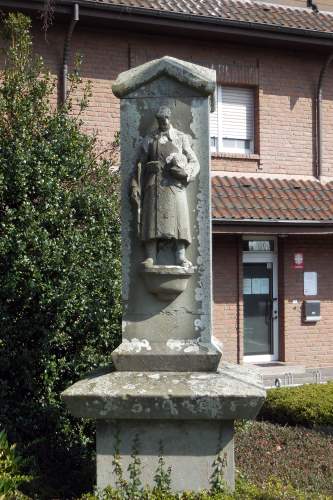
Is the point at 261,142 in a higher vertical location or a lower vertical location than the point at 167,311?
higher

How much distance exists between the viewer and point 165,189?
5109mm

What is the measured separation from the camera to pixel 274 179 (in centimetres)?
1347

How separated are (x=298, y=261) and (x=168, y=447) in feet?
30.2

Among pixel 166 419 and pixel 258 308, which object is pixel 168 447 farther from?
pixel 258 308

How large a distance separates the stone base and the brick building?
7.52 metres

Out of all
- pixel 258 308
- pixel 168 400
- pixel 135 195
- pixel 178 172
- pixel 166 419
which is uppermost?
pixel 178 172

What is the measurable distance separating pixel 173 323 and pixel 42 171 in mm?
2613

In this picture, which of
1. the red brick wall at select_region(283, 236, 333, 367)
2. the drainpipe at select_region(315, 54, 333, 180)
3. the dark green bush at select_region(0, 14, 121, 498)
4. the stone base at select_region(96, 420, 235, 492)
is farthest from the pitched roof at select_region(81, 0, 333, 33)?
the stone base at select_region(96, 420, 235, 492)

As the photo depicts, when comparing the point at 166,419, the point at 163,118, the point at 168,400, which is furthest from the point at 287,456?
the point at 163,118

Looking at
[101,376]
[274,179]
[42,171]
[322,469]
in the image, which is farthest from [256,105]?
[101,376]

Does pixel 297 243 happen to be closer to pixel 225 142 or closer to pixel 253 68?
pixel 225 142

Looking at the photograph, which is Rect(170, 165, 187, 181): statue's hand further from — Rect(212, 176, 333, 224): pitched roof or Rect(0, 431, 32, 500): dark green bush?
Rect(212, 176, 333, 224): pitched roof

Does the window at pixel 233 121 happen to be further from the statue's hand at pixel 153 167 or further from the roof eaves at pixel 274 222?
the statue's hand at pixel 153 167

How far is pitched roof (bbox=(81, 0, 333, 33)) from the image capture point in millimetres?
12109
